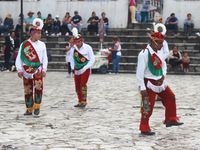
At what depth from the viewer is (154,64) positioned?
5.86m

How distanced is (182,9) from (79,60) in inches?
639

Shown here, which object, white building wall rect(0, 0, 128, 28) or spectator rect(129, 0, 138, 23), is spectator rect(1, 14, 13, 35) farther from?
spectator rect(129, 0, 138, 23)

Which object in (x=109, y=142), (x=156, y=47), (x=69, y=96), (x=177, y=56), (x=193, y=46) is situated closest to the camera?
(x=109, y=142)

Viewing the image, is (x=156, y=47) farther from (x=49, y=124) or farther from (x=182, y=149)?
(x=49, y=124)

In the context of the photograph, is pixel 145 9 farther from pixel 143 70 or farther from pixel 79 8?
pixel 143 70

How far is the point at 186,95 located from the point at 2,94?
200 inches

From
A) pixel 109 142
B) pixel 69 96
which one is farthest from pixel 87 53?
pixel 109 142

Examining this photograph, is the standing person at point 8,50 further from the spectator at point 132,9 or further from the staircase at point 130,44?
the spectator at point 132,9

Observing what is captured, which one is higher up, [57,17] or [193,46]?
[57,17]

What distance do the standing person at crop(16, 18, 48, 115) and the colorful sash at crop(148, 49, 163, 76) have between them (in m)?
2.45

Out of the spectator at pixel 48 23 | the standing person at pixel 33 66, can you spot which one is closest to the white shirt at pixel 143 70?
the standing person at pixel 33 66

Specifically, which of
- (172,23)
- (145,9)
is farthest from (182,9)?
(145,9)

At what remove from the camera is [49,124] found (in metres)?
6.58

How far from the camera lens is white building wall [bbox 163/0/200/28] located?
77.5ft
